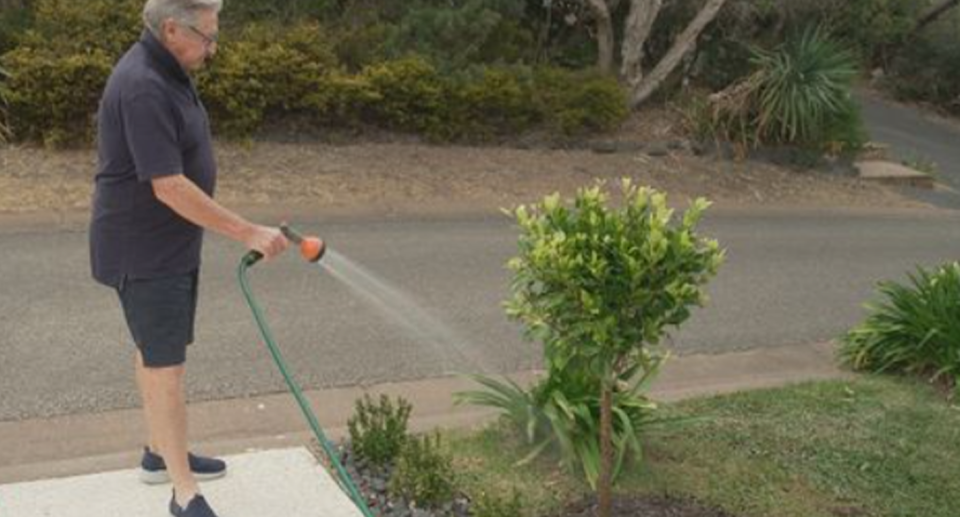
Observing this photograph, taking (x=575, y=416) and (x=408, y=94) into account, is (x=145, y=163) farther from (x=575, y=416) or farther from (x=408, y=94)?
(x=408, y=94)

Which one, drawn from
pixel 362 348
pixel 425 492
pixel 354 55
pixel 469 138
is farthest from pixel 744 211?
pixel 425 492

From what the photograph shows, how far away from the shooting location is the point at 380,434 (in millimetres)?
4715

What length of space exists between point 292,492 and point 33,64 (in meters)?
7.77

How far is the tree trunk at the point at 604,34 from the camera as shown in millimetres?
15250

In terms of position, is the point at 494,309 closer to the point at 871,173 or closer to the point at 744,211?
the point at 744,211

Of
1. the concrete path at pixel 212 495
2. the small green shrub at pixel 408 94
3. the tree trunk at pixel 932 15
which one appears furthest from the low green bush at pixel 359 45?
the tree trunk at pixel 932 15

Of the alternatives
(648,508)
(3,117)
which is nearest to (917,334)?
(648,508)

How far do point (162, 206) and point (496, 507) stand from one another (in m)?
1.61

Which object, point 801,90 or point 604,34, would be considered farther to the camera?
point 604,34

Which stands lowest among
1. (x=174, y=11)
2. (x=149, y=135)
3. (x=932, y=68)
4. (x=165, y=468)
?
(x=165, y=468)

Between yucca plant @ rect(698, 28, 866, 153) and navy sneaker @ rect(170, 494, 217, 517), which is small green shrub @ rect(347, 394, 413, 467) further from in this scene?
yucca plant @ rect(698, 28, 866, 153)

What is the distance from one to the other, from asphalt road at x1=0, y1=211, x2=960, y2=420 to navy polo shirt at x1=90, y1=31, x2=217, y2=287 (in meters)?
1.98

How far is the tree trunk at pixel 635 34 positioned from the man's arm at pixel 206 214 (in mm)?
12265

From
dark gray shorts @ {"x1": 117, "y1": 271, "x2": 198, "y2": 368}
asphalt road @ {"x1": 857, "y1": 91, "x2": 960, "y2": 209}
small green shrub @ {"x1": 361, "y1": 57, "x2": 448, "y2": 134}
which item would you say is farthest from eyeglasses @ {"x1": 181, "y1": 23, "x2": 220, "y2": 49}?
asphalt road @ {"x1": 857, "y1": 91, "x2": 960, "y2": 209}
